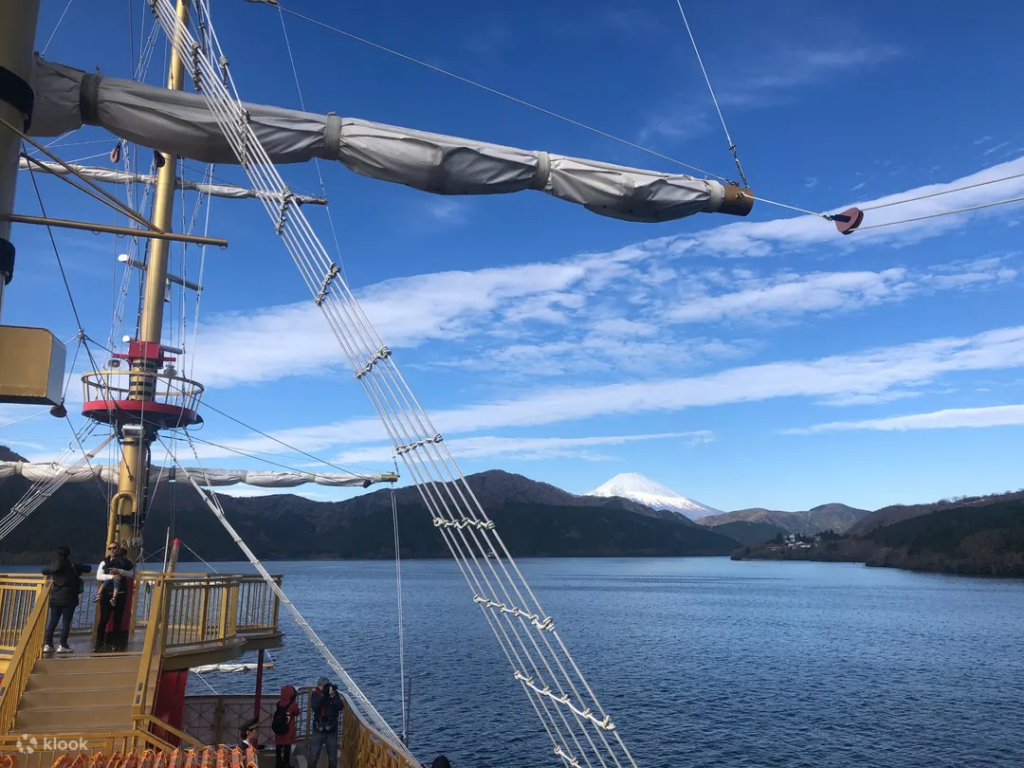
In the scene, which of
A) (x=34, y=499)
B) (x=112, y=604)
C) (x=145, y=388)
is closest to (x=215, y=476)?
(x=34, y=499)

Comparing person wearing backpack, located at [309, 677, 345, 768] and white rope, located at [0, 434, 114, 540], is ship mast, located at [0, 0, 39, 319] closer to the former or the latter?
person wearing backpack, located at [309, 677, 345, 768]

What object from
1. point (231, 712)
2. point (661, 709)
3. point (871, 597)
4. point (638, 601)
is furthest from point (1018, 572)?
point (231, 712)

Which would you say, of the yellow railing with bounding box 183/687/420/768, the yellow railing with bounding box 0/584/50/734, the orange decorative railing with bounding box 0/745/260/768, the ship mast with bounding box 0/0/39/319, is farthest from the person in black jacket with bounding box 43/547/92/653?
the ship mast with bounding box 0/0/39/319

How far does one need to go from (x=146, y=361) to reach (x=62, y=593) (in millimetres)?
9262

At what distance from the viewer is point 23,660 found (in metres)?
11.1

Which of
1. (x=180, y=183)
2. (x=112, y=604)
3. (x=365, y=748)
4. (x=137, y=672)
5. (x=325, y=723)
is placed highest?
(x=180, y=183)

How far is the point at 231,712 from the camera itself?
1720 centimetres

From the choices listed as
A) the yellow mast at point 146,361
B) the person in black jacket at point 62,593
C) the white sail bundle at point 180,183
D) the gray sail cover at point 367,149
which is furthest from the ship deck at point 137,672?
the white sail bundle at point 180,183

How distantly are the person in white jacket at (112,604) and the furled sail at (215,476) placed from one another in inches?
643

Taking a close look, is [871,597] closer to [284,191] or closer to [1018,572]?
[1018,572]

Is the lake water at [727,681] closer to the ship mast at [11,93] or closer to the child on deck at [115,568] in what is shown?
the child on deck at [115,568]

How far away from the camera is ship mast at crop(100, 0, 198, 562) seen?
18.8 meters

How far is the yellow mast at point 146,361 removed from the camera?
61.7ft

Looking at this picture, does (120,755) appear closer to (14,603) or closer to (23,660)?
(23,660)
